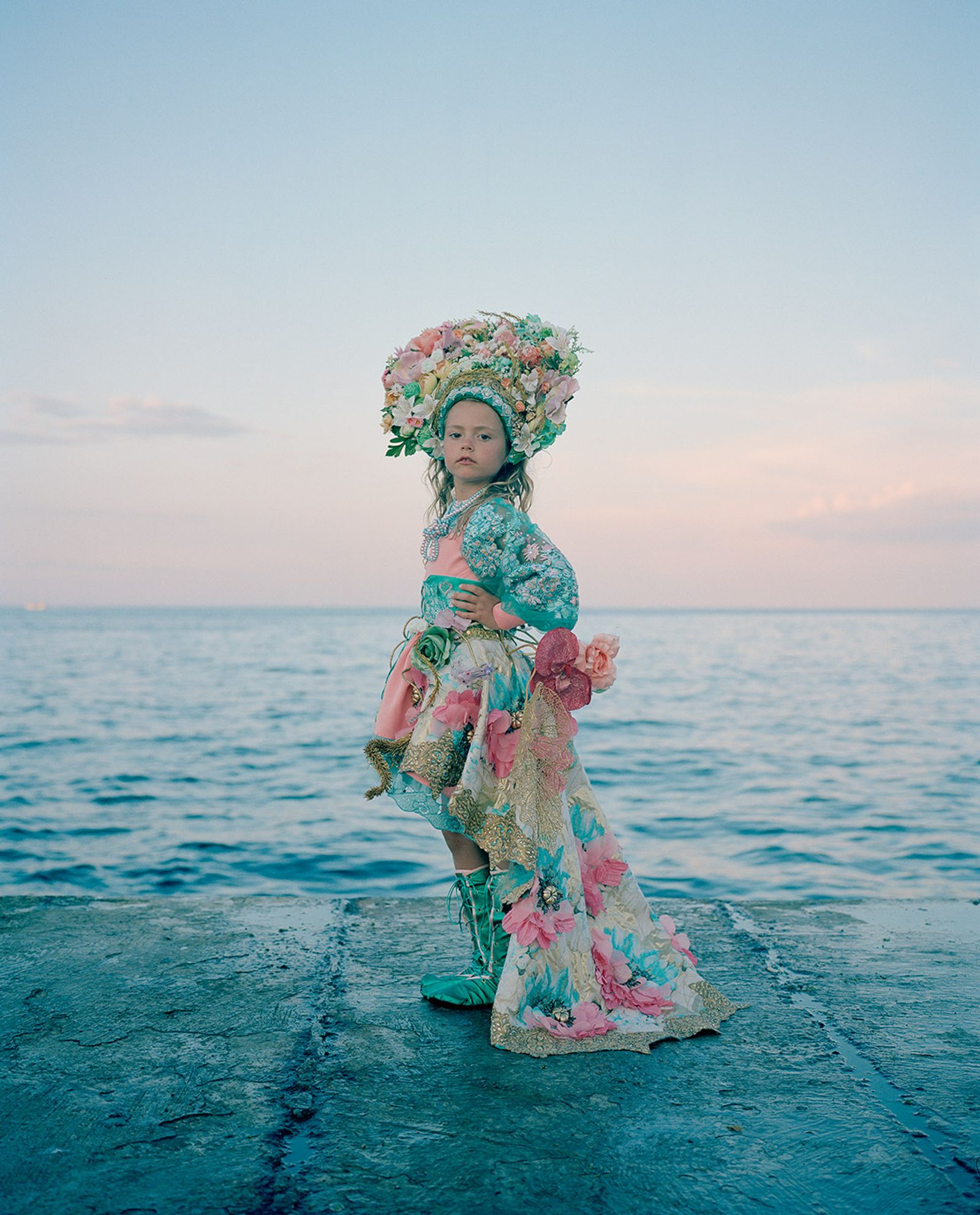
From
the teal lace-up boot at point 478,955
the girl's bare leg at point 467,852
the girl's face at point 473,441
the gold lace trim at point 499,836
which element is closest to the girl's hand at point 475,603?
the girl's face at point 473,441

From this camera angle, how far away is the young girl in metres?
2.64

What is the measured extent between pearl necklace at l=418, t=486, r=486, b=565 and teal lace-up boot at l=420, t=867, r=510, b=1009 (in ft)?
3.14

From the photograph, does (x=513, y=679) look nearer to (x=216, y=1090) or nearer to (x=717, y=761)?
(x=216, y=1090)

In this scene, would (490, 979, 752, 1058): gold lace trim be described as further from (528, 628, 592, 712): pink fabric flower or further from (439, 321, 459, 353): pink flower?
(439, 321, 459, 353): pink flower

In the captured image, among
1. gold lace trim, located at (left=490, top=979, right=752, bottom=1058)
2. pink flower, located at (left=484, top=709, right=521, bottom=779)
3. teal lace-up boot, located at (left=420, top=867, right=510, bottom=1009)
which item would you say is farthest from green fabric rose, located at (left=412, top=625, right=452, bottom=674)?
gold lace trim, located at (left=490, top=979, right=752, bottom=1058)

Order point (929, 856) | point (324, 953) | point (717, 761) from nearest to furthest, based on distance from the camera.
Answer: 1. point (324, 953)
2. point (929, 856)
3. point (717, 761)

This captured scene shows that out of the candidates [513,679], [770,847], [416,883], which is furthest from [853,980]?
[770,847]

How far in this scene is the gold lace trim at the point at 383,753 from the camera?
2910mm

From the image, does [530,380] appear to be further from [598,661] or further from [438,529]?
[598,661]

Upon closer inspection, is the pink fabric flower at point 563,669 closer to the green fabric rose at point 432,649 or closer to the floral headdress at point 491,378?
the green fabric rose at point 432,649

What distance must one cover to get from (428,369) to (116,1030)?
2077mm

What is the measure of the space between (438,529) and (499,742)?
693 mm

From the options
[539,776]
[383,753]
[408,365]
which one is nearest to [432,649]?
[383,753]

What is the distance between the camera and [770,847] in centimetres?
729
